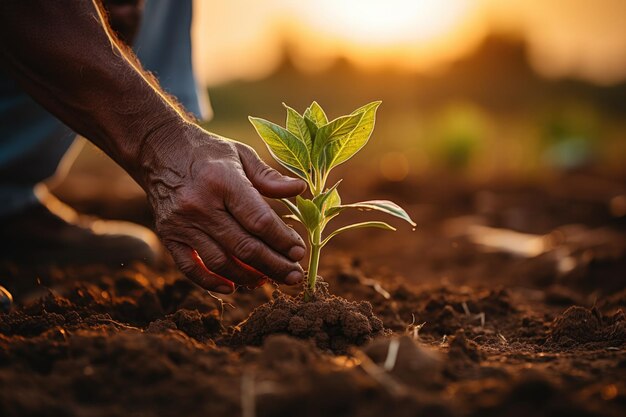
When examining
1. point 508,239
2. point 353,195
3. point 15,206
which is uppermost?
point 353,195

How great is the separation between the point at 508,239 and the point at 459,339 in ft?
9.22

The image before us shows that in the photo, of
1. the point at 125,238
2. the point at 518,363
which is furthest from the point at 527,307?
the point at 125,238

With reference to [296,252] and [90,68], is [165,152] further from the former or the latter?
[296,252]

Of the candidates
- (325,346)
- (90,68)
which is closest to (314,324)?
(325,346)

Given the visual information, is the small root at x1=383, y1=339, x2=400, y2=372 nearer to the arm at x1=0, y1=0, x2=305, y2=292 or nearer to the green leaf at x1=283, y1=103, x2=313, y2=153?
the arm at x1=0, y1=0, x2=305, y2=292

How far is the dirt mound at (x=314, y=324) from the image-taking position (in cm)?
209

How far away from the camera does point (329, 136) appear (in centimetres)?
222

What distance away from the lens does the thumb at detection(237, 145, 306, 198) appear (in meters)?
2.11

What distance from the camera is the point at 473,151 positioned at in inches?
367

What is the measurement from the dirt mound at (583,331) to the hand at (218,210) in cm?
97

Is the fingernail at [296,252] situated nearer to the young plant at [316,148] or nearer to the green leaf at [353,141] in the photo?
the young plant at [316,148]

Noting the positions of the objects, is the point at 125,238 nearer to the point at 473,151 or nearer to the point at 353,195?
the point at 353,195

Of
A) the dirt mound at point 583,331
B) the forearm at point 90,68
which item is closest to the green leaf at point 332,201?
the forearm at point 90,68

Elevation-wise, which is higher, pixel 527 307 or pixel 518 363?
pixel 527 307
